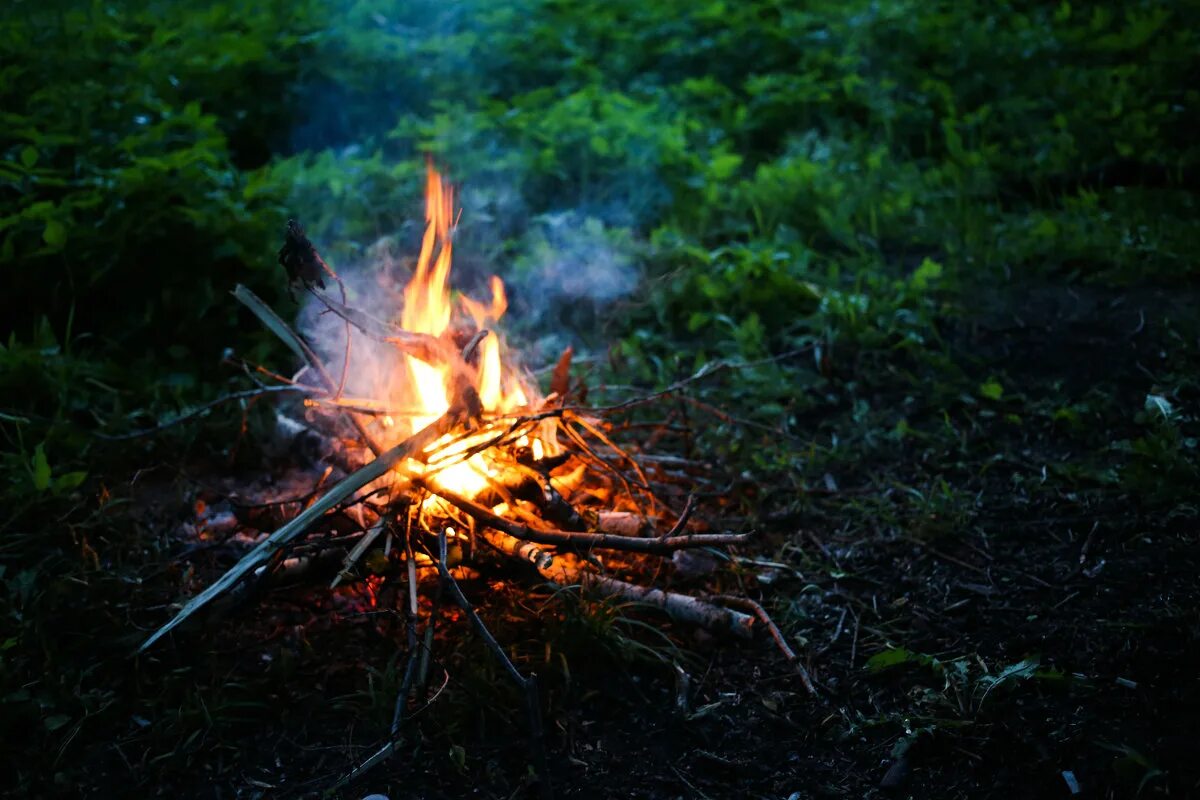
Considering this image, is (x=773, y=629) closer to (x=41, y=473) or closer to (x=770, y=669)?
(x=770, y=669)

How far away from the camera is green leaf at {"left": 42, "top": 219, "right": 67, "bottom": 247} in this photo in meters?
3.80

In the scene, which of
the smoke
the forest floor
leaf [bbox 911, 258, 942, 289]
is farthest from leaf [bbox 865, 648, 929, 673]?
leaf [bbox 911, 258, 942, 289]

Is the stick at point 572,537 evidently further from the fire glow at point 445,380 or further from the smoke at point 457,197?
the smoke at point 457,197

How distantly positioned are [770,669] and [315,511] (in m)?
1.32

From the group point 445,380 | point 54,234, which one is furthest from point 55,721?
point 54,234

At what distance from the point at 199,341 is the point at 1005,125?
4.94 meters

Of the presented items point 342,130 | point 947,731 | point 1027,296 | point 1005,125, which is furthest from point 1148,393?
point 342,130

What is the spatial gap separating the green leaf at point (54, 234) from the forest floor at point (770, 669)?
4.38ft

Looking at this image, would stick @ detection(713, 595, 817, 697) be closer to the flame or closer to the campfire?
the campfire

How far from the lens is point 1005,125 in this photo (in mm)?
5832

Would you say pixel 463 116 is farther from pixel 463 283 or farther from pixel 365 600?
pixel 365 600

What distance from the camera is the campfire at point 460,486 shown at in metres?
2.54

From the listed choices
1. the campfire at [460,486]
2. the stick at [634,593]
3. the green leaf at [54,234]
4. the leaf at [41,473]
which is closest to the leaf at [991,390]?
the campfire at [460,486]

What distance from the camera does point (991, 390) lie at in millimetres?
3652
